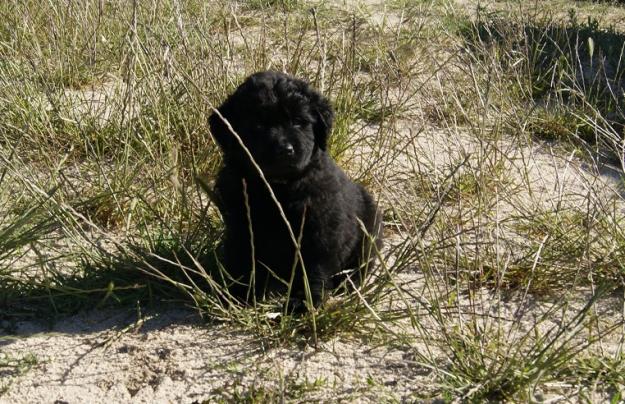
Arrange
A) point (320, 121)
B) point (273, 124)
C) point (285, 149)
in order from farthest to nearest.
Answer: point (320, 121) < point (273, 124) < point (285, 149)

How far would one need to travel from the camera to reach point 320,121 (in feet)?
12.1

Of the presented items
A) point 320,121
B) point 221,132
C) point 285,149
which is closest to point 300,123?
point 320,121

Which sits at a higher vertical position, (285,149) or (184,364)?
(285,149)

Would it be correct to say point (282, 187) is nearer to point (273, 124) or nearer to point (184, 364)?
point (273, 124)

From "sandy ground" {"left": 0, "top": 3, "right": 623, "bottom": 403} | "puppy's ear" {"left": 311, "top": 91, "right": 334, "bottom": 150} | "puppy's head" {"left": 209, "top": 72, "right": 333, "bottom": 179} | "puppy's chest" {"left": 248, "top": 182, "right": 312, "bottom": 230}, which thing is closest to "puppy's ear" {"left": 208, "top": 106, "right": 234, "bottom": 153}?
"puppy's head" {"left": 209, "top": 72, "right": 333, "bottom": 179}

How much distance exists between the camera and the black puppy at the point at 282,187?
3494 mm

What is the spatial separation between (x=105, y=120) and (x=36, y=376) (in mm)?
2351

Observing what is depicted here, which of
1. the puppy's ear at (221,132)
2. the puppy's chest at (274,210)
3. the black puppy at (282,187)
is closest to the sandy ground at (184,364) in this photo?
the black puppy at (282,187)

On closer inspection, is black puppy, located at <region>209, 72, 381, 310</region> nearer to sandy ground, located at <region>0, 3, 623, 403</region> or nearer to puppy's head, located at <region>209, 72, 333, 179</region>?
puppy's head, located at <region>209, 72, 333, 179</region>

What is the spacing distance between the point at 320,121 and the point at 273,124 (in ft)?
0.82

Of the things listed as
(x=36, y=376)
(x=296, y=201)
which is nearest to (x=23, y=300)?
(x=36, y=376)

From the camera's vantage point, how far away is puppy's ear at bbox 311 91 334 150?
368 centimetres

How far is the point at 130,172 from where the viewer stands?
15.0 ft

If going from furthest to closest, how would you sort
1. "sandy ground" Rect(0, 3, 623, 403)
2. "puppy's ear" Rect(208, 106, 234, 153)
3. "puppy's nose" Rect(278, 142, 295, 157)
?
"puppy's ear" Rect(208, 106, 234, 153) → "puppy's nose" Rect(278, 142, 295, 157) → "sandy ground" Rect(0, 3, 623, 403)
